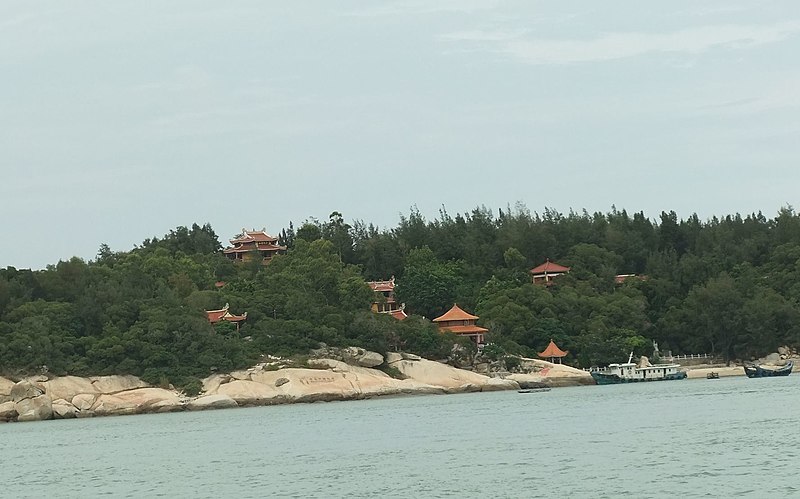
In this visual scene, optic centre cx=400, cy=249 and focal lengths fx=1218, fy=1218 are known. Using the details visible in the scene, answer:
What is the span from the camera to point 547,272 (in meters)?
77.8

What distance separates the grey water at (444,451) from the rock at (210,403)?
16.1 ft

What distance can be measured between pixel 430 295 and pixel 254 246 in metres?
18.9

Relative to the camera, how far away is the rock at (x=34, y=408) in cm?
5581

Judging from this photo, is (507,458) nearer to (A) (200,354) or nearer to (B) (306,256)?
(A) (200,354)

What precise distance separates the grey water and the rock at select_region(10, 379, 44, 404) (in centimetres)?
317

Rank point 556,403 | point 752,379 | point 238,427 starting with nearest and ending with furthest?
point 238,427 < point 556,403 < point 752,379

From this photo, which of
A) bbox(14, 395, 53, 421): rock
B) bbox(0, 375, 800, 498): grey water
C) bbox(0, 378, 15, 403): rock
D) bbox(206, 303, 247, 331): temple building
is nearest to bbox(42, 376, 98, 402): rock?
bbox(14, 395, 53, 421): rock

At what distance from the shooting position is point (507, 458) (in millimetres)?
29156

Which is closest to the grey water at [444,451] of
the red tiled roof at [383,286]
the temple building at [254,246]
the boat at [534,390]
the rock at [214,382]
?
the rock at [214,382]

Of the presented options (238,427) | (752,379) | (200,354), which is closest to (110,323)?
(200,354)

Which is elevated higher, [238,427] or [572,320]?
[572,320]

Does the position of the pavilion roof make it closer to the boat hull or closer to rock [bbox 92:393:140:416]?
the boat hull

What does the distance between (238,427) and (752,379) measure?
3019 centimetres

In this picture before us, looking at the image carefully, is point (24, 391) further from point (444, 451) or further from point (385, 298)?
point (444, 451)
